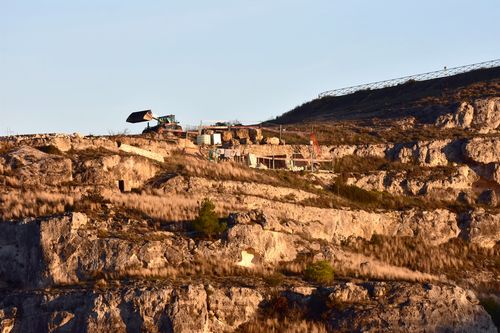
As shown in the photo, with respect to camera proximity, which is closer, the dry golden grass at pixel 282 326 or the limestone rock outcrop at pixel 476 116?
the dry golden grass at pixel 282 326

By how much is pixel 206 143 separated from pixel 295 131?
10989 millimetres

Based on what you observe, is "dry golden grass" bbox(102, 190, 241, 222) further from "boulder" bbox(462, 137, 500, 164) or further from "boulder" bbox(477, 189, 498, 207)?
"boulder" bbox(462, 137, 500, 164)

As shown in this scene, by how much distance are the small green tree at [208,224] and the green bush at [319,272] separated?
3947mm

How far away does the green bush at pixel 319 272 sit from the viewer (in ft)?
154

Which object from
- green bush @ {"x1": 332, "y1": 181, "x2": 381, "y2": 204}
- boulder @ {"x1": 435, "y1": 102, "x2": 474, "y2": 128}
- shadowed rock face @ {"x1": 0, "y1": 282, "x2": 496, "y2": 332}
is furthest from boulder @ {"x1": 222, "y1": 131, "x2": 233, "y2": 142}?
shadowed rock face @ {"x1": 0, "y1": 282, "x2": 496, "y2": 332}

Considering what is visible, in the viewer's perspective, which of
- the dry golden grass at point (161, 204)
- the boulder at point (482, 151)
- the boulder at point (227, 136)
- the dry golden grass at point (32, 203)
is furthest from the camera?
the boulder at point (227, 136)

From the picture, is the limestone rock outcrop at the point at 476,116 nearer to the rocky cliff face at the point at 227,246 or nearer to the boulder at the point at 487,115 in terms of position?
the boulder at the point at 487,115

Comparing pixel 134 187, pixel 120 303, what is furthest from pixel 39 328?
pixel 134 187

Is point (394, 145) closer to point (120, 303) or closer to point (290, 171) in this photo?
point (290, 171)

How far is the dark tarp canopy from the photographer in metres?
76.4

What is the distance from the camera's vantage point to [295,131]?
82.4 m

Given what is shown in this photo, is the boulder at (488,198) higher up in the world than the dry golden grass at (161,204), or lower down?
lower down

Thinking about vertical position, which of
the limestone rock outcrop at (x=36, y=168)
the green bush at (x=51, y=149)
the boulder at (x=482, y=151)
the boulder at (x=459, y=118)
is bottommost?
the boulder at (x=482, y=151)

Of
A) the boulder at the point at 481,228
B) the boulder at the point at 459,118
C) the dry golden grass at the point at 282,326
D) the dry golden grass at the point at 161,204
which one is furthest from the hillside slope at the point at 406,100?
the dry golden grass at the point at 282,326
